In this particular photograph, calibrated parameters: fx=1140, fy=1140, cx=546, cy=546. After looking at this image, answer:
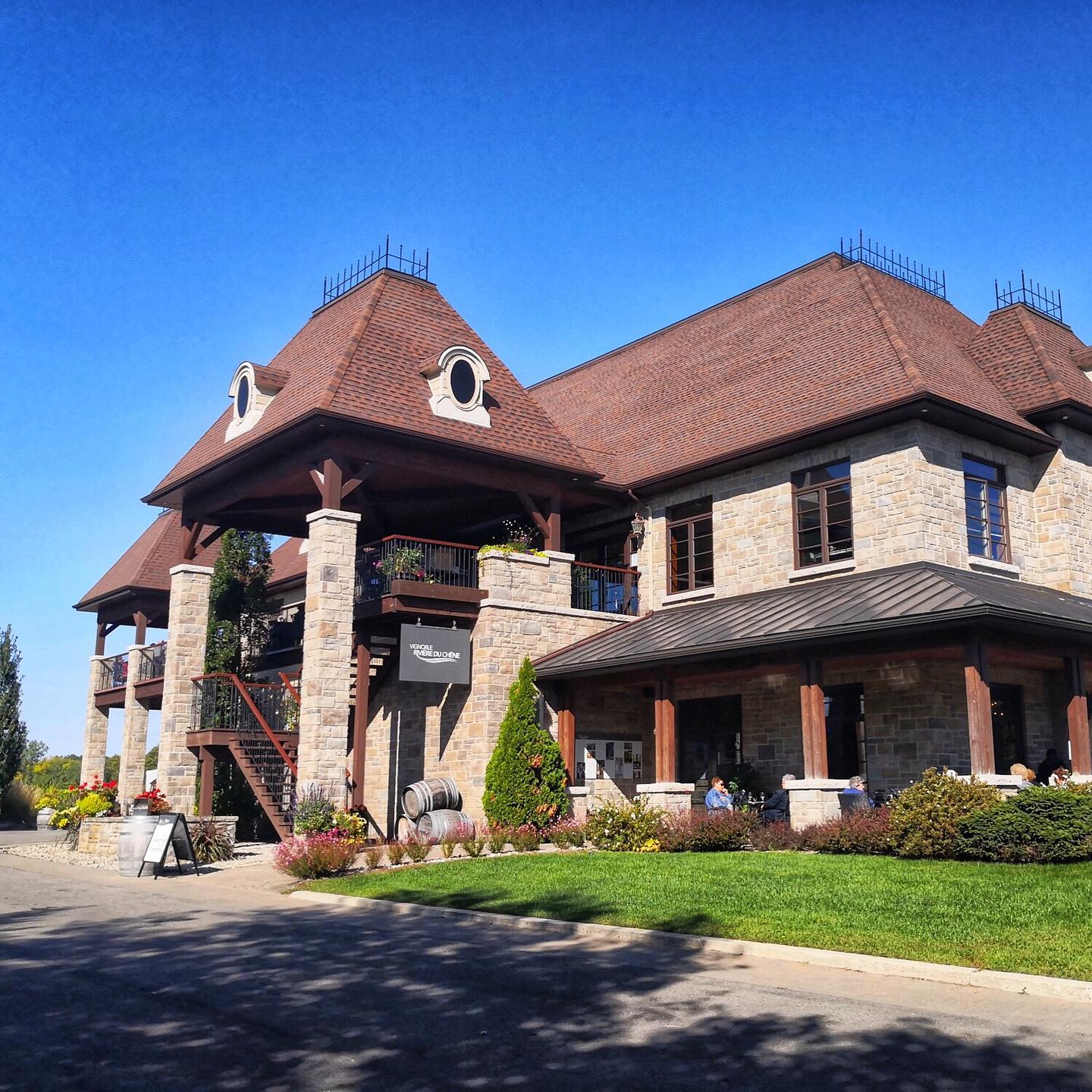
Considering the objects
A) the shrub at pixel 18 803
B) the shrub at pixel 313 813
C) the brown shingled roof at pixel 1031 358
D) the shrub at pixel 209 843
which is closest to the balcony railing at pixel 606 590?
the shrub at pixel 313 813

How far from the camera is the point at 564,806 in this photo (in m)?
22.0

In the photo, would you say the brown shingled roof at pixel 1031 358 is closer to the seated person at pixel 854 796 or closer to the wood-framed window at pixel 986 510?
the wood-framed window at pixel 986 510

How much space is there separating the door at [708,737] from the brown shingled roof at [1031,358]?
852cm

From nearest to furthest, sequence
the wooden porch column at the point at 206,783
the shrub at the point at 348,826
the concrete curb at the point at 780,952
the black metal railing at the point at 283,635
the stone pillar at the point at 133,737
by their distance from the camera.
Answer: the concrete curb at the point at 780,952, the shrub at the point at 348,826, the wooden porch column at the point at 206,783, the black metal railing at the point at 283,635, the stone pillar at the point at 133,737

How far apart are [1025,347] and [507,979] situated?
19955mm

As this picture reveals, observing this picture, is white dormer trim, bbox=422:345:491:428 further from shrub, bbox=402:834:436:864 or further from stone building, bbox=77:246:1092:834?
shrub, bbox=402:834:436:864

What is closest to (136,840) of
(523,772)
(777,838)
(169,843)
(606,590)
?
(169,843)

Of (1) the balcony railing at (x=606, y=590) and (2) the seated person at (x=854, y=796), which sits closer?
(2) the seated person at (x=854, y=796)

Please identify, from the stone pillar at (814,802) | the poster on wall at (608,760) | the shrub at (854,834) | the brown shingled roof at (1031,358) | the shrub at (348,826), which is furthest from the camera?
the poster on wall at (608,760)

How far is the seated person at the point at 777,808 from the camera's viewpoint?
19109 mm

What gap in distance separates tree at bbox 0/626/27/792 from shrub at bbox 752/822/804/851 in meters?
30.7

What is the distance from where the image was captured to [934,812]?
594 inches

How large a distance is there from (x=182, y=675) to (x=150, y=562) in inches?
448

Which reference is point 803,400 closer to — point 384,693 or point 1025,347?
point 1025,347
